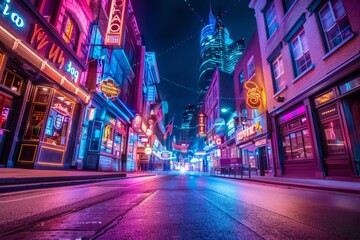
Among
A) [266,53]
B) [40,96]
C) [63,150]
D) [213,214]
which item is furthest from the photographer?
[266,53]

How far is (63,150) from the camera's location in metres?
10.2

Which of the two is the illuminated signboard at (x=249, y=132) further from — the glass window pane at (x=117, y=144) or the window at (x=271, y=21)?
the glass window pane at (x=117, y=144)

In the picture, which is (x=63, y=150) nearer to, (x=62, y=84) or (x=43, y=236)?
(x=62, y=84)

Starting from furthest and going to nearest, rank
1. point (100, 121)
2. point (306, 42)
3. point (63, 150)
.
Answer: point (100, 121), point (306, 42), point (63, 150)

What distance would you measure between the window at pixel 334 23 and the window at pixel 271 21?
464 centimetres

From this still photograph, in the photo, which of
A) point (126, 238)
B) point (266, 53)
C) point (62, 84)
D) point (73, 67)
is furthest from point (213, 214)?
point (266, 53)

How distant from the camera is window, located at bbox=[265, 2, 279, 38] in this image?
574 inches

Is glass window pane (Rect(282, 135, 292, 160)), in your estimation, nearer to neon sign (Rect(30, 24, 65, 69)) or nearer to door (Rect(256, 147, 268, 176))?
door (Rect(256, 147, 268, 176))

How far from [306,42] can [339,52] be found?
111 inches

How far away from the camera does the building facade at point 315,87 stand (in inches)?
314

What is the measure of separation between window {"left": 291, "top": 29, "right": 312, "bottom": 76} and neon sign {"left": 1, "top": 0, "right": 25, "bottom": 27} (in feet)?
45.1

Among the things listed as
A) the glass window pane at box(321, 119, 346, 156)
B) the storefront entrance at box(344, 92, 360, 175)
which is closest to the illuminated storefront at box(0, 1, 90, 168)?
the storefront entrance at box(344, 92, 360, 175)

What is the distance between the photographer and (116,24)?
44.2 ft

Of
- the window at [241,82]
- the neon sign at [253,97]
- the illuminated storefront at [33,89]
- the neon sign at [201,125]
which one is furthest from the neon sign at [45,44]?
the neon sign at [201,125]
